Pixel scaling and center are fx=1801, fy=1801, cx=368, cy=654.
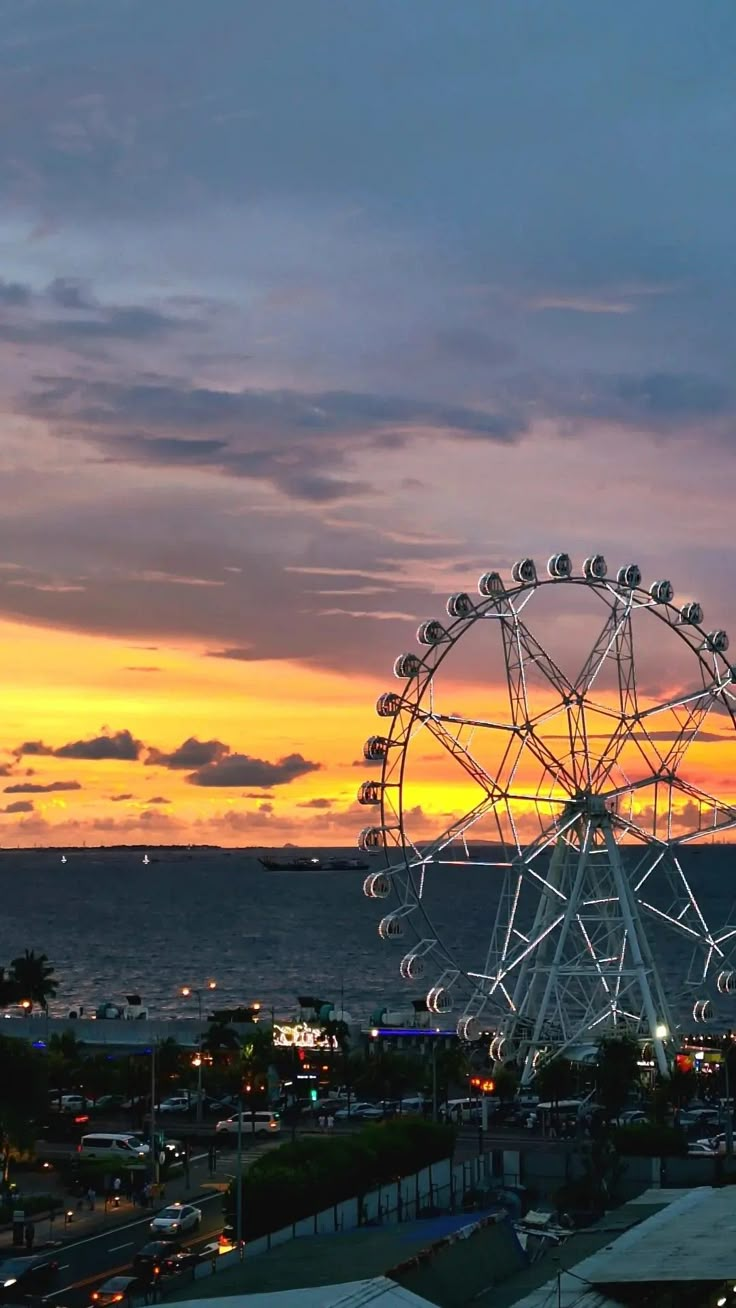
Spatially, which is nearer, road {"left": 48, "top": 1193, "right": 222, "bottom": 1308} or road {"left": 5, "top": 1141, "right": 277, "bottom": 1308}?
road {"left": 5, "top": 1141, "right": 277, "bottom": 1308}

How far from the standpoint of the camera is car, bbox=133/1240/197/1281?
158 feet

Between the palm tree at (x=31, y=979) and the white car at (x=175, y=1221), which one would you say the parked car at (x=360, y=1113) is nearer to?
the palm tree at (x=31, y=979)

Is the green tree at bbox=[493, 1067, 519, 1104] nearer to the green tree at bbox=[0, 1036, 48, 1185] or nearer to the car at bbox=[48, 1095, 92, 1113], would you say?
the car at bbox=[48, 1095, 92, 1113]

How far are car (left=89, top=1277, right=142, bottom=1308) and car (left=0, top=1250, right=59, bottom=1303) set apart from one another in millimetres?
1770

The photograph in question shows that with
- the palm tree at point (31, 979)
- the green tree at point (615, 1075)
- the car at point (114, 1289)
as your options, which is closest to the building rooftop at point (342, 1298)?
the car at point (114, 1289)

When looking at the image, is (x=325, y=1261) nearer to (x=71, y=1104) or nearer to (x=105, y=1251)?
(x=105, y=1251)

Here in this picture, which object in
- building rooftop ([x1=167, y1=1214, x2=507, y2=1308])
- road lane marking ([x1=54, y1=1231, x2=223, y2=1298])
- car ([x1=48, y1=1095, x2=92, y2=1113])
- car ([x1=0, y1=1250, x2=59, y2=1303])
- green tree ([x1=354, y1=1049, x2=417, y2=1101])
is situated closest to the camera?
building rooftop ([x1=167, y1=1214, x2=507, y2=1308])

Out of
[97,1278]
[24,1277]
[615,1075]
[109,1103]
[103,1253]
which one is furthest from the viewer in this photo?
[109,1103]

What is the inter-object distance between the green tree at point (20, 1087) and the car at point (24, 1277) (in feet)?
26.9

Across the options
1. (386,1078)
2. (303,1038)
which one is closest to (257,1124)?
(386,1078)

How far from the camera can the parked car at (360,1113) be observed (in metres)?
79.9

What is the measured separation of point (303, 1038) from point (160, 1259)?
162 feet

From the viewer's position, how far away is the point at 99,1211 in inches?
2340

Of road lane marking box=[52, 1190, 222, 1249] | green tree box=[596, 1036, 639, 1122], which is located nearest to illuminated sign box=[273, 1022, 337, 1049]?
green tree box=[596, 1036, 639, 1122]
